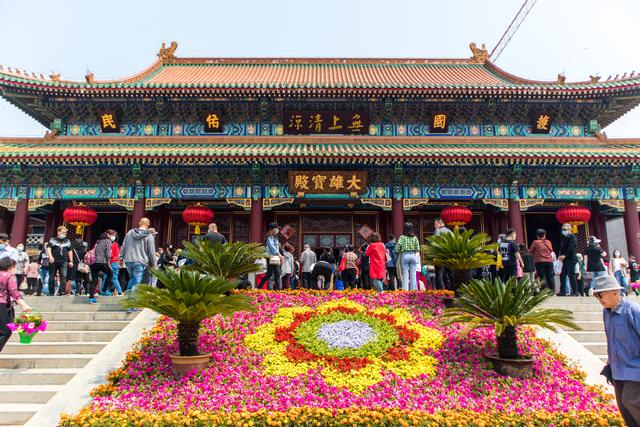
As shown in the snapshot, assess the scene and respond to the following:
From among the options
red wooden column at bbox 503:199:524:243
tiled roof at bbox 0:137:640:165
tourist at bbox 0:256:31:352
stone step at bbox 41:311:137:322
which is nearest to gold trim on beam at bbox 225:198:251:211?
tiled roof at bbox 0:137:640:165

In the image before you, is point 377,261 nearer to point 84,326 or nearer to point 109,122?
point 84,326

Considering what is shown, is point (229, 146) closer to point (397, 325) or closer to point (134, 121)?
point (134, 121)

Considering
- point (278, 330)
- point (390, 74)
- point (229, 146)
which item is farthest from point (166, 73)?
point (278, 330)

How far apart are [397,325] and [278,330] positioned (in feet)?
6.72

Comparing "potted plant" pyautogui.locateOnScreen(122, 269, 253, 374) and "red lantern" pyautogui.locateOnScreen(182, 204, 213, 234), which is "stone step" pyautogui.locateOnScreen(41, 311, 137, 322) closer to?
"potted plant" pyautogui.locateOnScreen(122, 269, 253, 374)

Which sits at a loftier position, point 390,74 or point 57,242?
point 390,74

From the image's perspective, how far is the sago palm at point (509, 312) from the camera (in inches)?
219

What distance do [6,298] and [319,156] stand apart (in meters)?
8.35

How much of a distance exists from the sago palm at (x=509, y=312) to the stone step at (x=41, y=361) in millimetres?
5867

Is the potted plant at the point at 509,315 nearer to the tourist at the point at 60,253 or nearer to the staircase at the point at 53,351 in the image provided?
the staircase at the point at 53,351

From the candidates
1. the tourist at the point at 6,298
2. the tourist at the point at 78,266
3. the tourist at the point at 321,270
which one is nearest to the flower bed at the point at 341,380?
the tourist at the point at 6,298

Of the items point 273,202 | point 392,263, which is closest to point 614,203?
point 392,263

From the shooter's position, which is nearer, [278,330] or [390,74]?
[278,330]

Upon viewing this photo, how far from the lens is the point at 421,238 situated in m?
14.7
